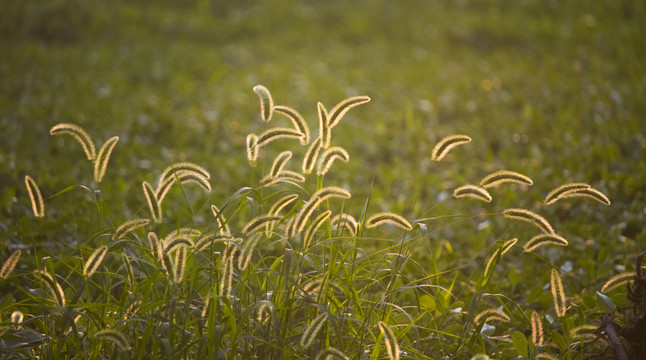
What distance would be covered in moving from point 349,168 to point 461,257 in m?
1.96

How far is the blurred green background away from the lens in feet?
14.1

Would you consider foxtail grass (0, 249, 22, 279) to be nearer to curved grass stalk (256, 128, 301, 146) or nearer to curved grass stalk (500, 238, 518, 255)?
curved grass stalk (256, 128, 301, 146)

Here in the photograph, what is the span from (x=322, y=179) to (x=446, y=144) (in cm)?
52

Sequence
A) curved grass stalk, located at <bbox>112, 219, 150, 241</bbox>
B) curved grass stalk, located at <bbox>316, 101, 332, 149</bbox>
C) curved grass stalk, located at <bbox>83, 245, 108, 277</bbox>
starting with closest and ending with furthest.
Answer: curved grass stalk, located at <bbox>83, 245, 108, 277</bbox> < curved grass stalk, located at <bbox>112, 219, 150, 241</bbox> < curved grass stalk, located at <bbox>316, 101, 332, 149</bbox>

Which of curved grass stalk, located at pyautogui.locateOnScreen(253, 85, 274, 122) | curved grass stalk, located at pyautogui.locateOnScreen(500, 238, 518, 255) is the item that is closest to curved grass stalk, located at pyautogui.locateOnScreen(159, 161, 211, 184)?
curved grass stalk, located at pyautogui.locateOnScreen(253, 85, 274, 122)

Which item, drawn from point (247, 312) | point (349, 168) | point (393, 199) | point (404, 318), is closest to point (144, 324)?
point (247, 312)

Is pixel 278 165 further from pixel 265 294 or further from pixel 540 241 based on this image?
pixel 540 241

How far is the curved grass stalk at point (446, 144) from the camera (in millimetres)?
2016

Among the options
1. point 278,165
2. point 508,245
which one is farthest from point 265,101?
point 508,245

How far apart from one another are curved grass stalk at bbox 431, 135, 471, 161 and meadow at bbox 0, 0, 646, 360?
0.01 m

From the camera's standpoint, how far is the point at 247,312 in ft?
6.40

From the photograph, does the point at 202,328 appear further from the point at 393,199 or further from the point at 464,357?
the point at 393,199

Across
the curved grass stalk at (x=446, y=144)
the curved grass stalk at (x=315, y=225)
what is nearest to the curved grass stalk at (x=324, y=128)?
the curved grass stalk at (x=315, y=225)

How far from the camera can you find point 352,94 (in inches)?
280
